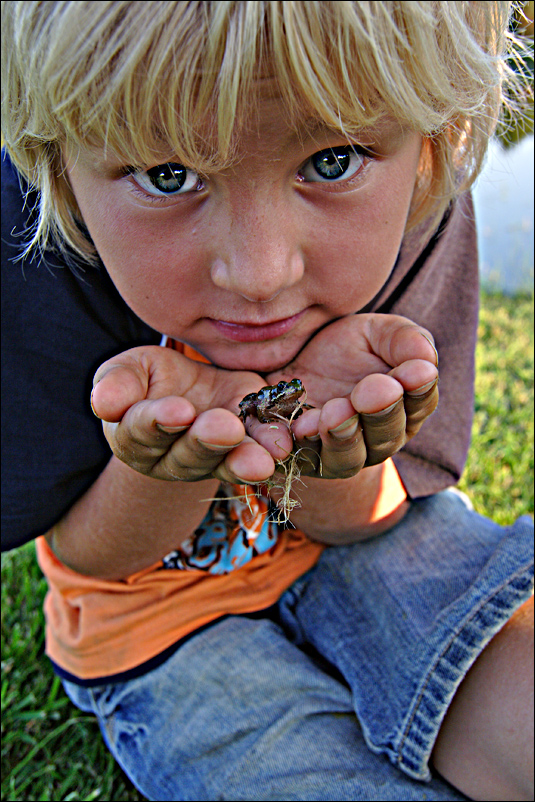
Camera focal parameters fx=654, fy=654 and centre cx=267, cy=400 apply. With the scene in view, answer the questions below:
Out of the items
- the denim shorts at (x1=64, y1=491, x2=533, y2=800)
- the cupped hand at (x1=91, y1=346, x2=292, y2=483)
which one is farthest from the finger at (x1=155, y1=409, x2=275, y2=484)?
the denim shorts at (x1=64, y1=491, x2=533, y2=800)

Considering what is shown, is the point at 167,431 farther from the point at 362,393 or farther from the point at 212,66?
the point at 212,66

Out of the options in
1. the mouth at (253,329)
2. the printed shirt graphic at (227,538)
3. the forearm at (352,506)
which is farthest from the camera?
the printed shirt graphic at (227,538)

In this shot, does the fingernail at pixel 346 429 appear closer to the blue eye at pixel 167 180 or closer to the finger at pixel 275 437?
the finger at pixel 275 437

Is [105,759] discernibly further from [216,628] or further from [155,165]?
[155,165]

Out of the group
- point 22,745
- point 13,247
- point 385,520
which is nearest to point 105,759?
point 22,745

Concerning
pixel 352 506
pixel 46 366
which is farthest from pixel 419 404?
pixel 46 366

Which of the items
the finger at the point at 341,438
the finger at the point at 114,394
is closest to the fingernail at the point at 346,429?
the finger at the point at 341,438
